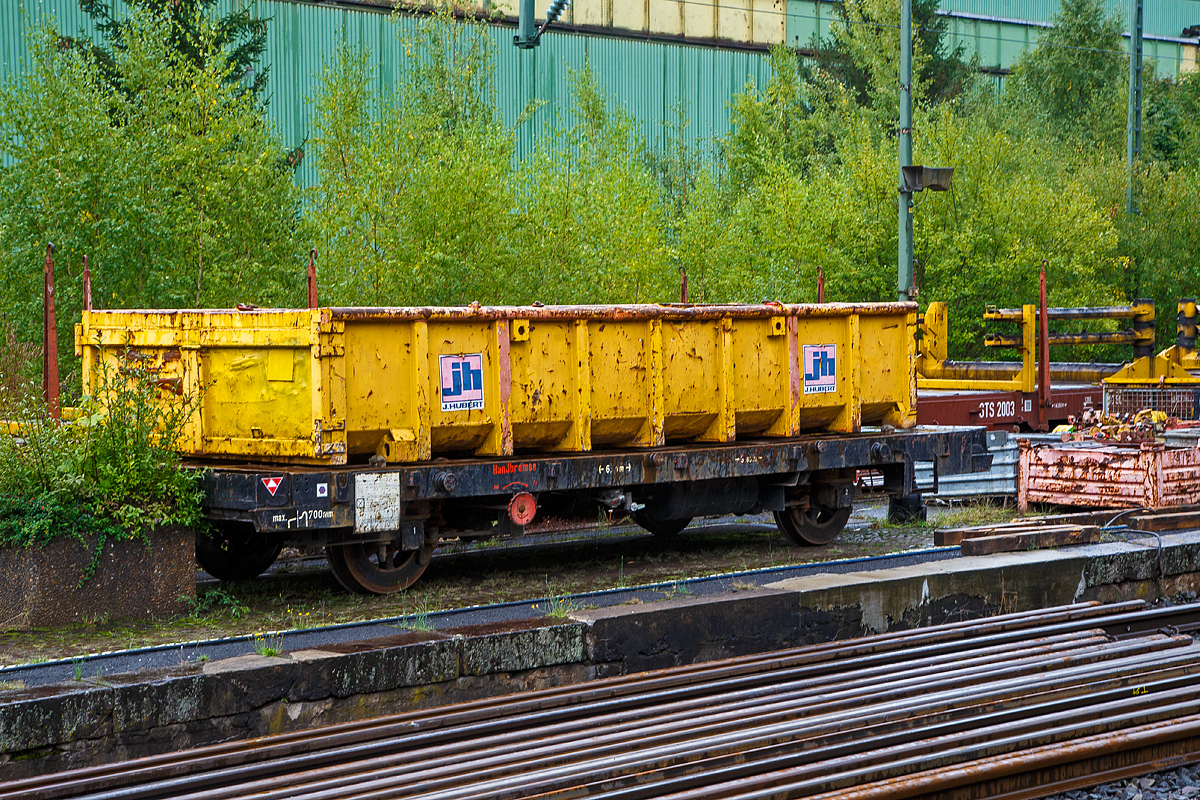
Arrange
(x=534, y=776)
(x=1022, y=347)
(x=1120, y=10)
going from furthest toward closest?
(x=1120, y=10) → (x=1022, y=347) → (x=534, y=776)

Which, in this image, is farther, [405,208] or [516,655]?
[405,208]

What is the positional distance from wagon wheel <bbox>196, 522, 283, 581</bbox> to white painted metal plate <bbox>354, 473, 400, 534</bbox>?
4.81ft

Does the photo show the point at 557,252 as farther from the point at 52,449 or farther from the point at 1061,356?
the point at 1061,356

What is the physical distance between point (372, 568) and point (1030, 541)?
219 inches

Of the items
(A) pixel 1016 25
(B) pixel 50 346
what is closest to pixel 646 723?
(B) pixel 50 346

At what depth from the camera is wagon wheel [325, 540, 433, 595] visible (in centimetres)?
992

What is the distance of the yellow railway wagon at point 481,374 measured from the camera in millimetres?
9602

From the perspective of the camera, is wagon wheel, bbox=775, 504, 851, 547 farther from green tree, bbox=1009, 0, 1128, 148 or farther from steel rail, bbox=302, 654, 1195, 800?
green tree, bbox=1009, 0, 1128, 148

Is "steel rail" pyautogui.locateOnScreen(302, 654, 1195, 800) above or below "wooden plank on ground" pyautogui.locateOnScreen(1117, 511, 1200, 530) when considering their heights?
below

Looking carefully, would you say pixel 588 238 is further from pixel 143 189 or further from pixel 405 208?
pixel 143 189

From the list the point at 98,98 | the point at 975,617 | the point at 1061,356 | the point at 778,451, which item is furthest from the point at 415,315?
the point at 1061,356

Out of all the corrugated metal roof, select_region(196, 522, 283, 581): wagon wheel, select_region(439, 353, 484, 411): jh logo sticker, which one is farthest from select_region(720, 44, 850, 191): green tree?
select_region(196, 522, 283, 581): wagon wheel

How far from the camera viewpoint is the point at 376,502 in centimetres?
945

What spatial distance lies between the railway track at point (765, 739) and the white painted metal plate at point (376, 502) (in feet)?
6.92
